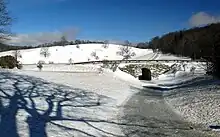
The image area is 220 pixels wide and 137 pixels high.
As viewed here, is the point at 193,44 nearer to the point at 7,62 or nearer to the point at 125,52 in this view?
the point at 125,52

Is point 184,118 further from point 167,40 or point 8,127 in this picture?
point 167,40

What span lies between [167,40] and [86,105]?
13684 cm

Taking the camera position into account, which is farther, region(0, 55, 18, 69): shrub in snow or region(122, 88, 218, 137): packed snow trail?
region(0, 55, 18, 69): shrub in snow

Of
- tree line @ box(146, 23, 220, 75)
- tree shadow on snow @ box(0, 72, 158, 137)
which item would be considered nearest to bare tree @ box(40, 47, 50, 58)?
tree line @ box(146, 23, 220, 75)

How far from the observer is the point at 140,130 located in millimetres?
11312

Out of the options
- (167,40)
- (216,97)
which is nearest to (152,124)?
(216,97)

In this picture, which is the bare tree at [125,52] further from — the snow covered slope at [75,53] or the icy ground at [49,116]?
the icy ground at [49,116]

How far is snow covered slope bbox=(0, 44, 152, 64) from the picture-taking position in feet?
393

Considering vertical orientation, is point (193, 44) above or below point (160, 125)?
above

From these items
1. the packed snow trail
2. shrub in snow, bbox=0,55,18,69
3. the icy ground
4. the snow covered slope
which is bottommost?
the packed snow trail

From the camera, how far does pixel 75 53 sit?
132500mm

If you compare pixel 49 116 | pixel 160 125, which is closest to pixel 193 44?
pixel 160 125

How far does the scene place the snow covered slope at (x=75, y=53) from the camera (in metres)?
120

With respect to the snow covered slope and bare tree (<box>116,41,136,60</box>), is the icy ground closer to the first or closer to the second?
the snow covered slope
